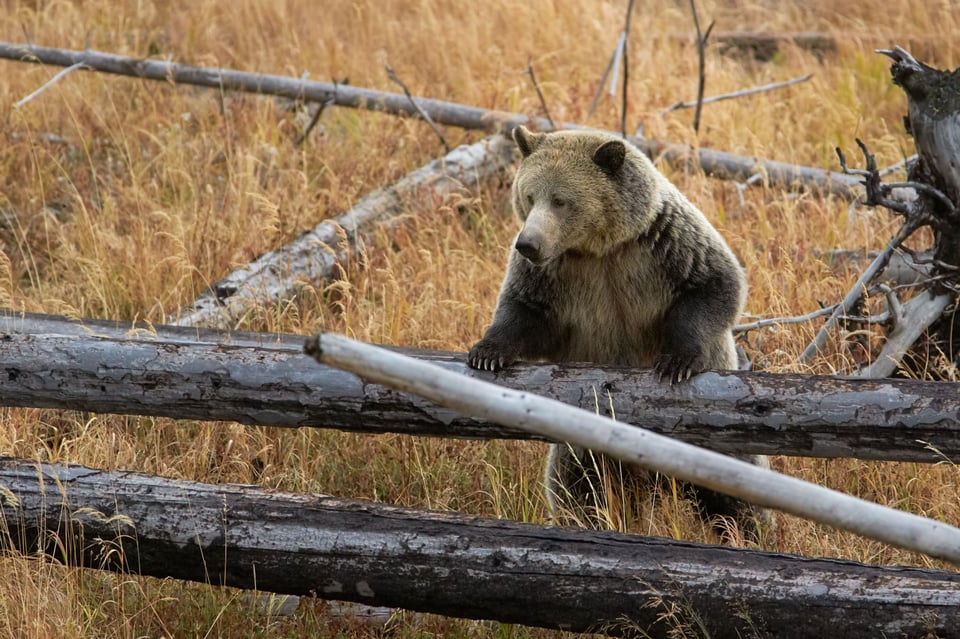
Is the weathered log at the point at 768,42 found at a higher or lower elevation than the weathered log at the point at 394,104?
higher

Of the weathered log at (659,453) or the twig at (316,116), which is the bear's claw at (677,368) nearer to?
the weathered log at (659,453)

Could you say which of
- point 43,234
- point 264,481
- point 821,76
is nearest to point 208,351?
point 264,481

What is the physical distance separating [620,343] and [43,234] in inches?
169

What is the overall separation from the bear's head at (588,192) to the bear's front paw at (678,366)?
0.57m

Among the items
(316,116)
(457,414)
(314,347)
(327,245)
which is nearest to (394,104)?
(316,116)

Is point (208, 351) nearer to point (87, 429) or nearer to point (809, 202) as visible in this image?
point (87, 429)

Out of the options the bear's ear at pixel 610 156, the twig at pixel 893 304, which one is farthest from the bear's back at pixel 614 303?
the twig at pixel 893 304

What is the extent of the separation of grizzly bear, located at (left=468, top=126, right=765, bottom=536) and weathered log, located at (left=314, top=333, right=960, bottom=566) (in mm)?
1533

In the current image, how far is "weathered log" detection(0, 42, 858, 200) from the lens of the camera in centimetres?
671

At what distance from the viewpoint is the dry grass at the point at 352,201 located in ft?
13.4

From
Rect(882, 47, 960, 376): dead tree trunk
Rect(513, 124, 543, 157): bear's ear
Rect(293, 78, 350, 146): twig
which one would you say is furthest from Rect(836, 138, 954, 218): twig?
Rect(293, 78, 350, 146): twig

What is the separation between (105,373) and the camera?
3564 millimetres

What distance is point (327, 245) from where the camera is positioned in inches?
210

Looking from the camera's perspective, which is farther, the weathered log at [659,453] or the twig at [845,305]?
the twig at [845,305]
